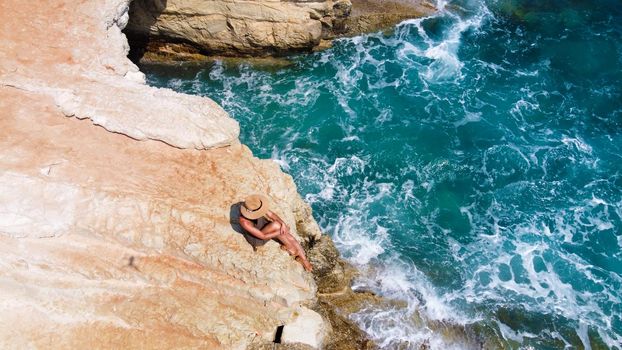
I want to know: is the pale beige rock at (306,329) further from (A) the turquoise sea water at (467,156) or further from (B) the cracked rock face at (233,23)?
(B) the cracked rock face at (233,23)

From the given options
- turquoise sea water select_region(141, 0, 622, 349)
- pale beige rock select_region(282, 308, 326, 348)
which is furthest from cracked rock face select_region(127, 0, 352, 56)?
pale beige rock select_region(282, 308, 326, 348)

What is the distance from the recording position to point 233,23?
23.6 metres

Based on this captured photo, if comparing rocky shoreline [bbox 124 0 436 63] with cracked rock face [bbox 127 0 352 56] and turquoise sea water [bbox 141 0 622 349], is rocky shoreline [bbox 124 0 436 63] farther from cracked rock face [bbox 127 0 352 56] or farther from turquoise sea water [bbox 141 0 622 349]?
turquoise sea water [bbox 141 0 622 349]

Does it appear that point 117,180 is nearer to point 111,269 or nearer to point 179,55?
point 111,269

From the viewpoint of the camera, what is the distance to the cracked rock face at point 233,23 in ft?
76.1

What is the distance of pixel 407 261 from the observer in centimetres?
1762

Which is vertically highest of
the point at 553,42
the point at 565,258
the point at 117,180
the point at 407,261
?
the point at 553,42

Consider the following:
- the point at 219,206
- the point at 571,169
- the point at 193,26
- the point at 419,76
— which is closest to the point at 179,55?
the point at 193,26

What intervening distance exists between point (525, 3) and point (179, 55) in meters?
19.3

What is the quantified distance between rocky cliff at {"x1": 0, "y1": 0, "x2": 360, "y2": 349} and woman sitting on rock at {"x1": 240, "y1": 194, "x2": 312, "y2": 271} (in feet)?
1.24

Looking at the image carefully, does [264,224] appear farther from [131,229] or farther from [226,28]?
[226,28]

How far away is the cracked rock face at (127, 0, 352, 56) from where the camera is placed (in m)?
23.2

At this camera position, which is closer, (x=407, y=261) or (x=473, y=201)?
(x=407, y=261)

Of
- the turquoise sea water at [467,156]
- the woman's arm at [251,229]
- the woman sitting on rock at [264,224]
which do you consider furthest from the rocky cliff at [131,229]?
the turquoise sea water at [467,156]
